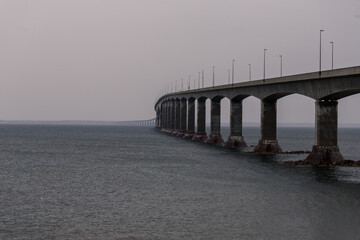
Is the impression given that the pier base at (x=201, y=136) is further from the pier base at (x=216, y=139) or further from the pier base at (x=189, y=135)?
the pier base at (x=189, y=135)

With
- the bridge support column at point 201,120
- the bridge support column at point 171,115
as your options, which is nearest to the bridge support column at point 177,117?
the bridge support column at point 171,115

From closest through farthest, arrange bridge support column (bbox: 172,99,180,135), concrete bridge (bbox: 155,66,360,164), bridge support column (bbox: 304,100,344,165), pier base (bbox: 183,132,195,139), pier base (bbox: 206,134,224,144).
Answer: concrete bridge (bbox: 155,66,360,164), bridge support column (bbox: 304,100,344,165), pier base (bbox: 206,134,224,144), pier base (bbox: 183,132,195,139), bridge support column (bbox: 172,99,180,135)

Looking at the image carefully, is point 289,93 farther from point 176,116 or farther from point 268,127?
point 176,116

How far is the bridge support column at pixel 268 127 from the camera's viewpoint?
74438mm

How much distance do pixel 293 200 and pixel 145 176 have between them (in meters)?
18.1

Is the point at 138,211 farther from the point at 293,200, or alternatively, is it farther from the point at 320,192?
the point at 320,192

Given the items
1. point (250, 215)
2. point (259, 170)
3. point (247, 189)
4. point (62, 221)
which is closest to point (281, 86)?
point (259, 170)

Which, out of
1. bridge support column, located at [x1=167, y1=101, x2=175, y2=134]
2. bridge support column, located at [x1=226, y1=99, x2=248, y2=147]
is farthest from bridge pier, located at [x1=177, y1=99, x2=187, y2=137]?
bridge support column, located at [x1=226, y1=99, x2=248, y2=147]

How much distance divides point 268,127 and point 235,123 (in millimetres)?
15069

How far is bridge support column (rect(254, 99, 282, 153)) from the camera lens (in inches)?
2931

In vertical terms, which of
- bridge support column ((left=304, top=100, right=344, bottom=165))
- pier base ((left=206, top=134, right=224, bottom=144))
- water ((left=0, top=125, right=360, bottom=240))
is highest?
bridge support column ((left=304, top=100, right=344, bottom=165))

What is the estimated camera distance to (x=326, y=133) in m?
56.5

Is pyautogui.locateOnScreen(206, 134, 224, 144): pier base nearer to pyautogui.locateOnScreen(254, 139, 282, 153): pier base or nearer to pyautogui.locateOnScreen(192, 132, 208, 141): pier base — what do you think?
pyautogui.locateOnScreen(192, 132, 208, 141): pier base

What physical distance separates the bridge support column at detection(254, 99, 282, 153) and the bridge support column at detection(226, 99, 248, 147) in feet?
42.0
